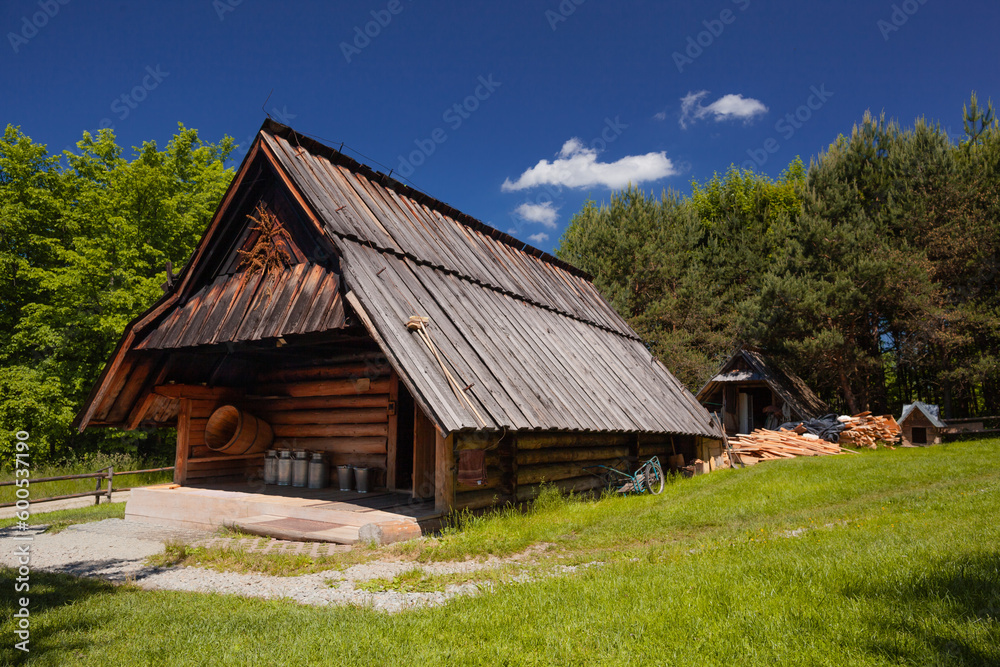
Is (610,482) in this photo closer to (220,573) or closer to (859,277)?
(220,573)

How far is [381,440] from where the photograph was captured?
1068 centimetres

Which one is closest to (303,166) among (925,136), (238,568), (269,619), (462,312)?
(462,312)

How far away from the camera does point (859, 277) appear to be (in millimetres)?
24125

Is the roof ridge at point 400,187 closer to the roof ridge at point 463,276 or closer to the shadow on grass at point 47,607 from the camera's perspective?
the roof ridge at point 463,276

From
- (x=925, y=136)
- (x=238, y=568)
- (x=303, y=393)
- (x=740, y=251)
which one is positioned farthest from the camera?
(x=740, y=251)

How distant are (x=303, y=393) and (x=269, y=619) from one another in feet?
25.5

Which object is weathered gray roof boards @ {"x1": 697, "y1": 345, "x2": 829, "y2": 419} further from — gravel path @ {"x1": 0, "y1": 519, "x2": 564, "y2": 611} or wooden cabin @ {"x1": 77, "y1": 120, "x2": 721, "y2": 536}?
gravel path @ {"x1": 0, "y1": 519, "x2": 564, "y2": 611}

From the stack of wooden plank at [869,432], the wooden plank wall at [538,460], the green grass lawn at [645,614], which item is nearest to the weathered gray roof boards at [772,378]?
the stack of wooden plank at [869,432]

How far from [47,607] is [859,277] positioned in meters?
26.9

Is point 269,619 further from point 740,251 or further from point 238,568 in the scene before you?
point 740,251

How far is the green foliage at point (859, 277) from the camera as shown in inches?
925

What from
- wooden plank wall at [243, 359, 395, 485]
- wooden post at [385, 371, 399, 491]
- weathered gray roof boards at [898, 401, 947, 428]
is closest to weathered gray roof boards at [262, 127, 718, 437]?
wooden post at [385, 371, 399, 491]

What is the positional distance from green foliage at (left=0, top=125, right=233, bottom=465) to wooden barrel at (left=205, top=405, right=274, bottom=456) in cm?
1308

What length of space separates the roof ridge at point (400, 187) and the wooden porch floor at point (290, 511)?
6457mm
